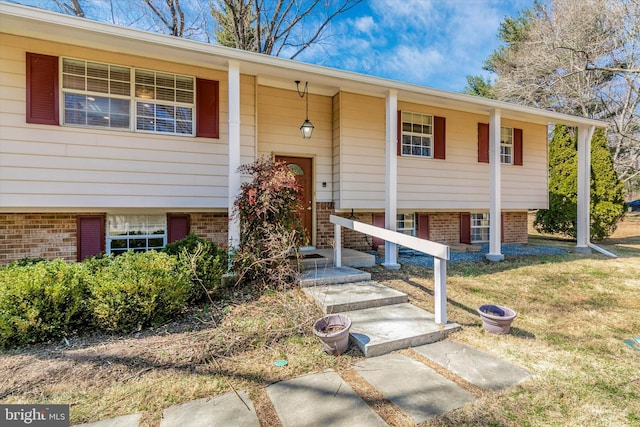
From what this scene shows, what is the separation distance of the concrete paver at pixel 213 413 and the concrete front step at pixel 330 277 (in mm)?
2196

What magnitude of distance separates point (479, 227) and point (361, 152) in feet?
15.9

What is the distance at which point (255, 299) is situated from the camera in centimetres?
404

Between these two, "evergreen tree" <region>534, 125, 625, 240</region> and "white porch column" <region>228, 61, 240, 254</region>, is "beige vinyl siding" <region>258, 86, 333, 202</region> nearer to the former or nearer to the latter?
"white porch column" <region>228, 61, 240, 254</region>

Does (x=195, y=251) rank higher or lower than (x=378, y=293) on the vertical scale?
higher

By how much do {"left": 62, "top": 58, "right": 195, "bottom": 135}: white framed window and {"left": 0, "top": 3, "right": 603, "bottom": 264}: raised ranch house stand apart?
2 cm

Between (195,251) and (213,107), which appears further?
(213,107)

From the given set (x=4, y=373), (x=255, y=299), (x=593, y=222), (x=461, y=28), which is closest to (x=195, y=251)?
(x=255, y=299)

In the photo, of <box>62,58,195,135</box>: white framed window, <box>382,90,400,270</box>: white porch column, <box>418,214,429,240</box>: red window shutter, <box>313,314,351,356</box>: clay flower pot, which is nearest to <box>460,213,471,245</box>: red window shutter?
<box>418,214,429,240</box>: red window shutter

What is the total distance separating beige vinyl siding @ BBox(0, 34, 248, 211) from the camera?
4.54 m

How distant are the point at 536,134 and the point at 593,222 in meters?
4.16

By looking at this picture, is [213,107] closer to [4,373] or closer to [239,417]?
[4,373]

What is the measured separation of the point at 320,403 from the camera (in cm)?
221

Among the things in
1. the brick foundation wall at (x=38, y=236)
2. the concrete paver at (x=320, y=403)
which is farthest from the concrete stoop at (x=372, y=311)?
the brick foundation wall at (x=38, y=236)

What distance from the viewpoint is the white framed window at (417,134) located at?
749 cm
